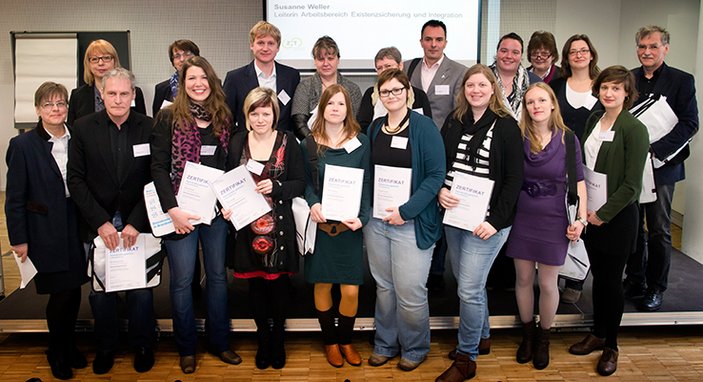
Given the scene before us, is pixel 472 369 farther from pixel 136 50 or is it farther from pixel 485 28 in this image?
pixel 136 50

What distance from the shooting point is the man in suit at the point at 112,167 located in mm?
3088

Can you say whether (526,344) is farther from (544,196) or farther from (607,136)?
(607,136)

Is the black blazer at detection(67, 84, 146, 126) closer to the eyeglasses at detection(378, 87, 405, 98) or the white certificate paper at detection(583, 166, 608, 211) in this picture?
the eyeglasses at detection(378, 87, 405, 98)

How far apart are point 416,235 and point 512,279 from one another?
131 cm

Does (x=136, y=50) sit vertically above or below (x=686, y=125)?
above

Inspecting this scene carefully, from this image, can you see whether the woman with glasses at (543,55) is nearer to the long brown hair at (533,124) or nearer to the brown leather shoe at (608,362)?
the long brown hair at (533,124)

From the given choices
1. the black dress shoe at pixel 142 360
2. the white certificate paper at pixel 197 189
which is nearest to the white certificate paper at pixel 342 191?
the white certificate paper at pixel 197 189

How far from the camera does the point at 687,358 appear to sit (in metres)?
3.63

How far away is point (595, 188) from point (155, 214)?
230cm

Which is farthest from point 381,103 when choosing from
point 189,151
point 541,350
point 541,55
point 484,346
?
point 541,350

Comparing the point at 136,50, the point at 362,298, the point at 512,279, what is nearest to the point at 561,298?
the point at 512,279

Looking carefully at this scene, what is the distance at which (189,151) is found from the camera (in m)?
3.12

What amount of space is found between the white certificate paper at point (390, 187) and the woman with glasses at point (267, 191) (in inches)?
15.6

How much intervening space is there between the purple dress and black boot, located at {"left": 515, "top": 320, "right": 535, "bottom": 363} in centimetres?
50
